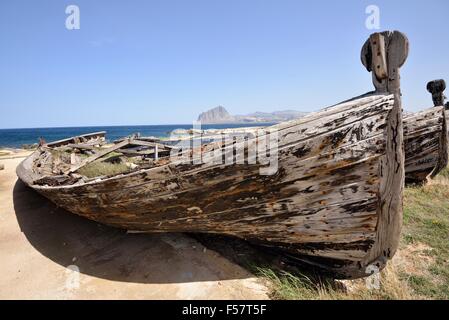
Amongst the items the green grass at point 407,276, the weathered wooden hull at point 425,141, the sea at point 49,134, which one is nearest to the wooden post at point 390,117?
the green grass at point 407,276

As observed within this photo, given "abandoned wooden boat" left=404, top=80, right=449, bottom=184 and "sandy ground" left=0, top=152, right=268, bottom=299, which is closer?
"sandy ground" left=0, top=152, right=268, bottom=299

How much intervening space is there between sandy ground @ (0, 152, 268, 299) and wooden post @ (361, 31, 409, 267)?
5.22 feet

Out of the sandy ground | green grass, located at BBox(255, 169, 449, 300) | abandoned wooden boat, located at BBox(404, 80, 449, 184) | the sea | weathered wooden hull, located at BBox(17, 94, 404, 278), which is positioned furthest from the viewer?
the sea

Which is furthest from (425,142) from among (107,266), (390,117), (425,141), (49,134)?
(49,134)

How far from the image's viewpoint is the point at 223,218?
3.00 meters

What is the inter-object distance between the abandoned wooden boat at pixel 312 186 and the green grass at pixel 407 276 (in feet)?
1.07

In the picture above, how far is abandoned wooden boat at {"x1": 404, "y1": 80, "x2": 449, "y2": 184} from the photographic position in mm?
6910

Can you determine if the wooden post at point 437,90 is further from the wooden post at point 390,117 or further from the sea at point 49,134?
the sea at point 49,134

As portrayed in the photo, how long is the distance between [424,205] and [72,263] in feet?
23.8

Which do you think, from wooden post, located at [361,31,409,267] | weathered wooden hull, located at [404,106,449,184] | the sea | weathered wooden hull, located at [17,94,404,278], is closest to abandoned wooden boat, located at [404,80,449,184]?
weathered wooden hull, located at [404,106,449,184]

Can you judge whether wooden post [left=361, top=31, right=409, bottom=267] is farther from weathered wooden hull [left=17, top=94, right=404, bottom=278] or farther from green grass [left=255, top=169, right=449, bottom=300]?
green grass [left=255, top=169, right=449, bottom=300]

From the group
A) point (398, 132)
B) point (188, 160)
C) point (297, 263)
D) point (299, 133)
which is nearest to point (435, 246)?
point (297, 263)
